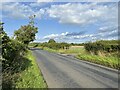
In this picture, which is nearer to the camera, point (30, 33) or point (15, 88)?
point (15, 88)

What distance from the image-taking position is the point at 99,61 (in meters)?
26.9

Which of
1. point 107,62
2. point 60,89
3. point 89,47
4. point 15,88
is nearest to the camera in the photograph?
point 15,88

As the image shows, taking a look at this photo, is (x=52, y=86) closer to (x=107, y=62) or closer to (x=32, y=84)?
(x=32, y=84)

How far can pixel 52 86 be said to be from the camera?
12141 millimetres

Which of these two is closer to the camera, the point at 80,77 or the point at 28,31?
the point at 80,77

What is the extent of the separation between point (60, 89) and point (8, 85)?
92.0 inches

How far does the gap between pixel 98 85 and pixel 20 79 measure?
388 cm

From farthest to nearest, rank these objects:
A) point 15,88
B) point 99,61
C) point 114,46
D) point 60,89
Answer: point 114,46 < point 99,61 < point 60,89 < point 15,88

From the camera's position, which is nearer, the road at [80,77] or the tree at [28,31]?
the road at [80,77]

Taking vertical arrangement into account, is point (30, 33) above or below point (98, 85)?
above

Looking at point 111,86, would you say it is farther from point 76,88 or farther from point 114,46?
point 114,46

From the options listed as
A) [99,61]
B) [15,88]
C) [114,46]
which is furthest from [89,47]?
[15,88]

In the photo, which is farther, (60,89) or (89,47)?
(89,47)

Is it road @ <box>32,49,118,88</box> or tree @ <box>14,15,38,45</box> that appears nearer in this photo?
road @ <box>32,49,118,88</box>
